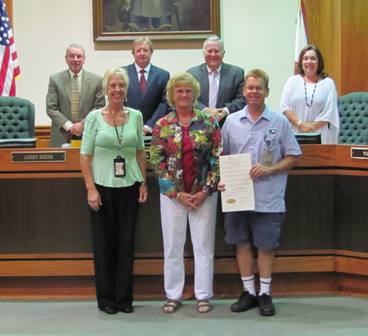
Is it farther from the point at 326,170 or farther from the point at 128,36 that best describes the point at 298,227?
the point at 128,36

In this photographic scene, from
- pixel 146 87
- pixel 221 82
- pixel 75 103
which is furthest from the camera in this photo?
pixel 75 103

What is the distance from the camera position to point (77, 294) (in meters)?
4.34

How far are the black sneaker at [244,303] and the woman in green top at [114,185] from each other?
693 millimetres

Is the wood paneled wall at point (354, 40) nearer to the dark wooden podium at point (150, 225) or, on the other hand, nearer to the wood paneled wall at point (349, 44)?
the wood paneled wall at point (349, 44)

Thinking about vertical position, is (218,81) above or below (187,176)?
above

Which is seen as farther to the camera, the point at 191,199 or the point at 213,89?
the point at 213,89

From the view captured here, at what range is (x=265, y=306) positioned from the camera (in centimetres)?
382

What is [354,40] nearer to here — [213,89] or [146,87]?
[213,89]

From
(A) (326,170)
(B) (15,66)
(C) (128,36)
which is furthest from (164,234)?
(C) (128,36)

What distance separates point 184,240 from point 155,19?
15.0 ft

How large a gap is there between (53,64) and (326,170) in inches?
189

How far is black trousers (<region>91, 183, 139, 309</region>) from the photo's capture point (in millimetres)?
3816

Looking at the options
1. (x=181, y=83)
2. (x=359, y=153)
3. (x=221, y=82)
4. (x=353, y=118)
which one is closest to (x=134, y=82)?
(x=221, y=82)

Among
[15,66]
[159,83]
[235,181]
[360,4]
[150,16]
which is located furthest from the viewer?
[150,16]
